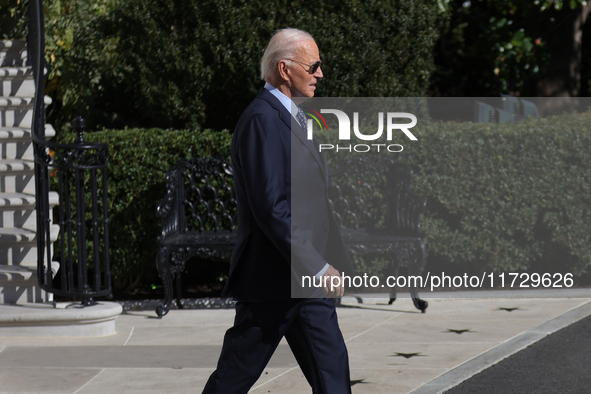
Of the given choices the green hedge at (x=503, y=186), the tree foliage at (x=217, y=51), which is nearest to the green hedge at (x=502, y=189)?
the green hedge at (x=503, y=186)

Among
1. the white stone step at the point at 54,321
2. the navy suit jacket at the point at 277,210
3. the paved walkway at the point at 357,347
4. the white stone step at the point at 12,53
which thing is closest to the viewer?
the navy suit jacket at the point at 277,210

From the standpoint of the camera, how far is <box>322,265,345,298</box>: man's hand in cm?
305

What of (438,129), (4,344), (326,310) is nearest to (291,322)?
(326,310)

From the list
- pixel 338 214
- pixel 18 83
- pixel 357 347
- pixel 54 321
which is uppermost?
pixel 18 83

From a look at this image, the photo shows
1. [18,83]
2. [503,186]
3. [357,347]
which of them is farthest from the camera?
[503,186]

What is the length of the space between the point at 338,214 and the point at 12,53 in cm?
337

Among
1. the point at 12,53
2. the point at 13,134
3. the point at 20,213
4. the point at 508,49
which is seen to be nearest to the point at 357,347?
the point at 20,213

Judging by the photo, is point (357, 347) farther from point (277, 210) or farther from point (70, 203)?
point (277, 210)

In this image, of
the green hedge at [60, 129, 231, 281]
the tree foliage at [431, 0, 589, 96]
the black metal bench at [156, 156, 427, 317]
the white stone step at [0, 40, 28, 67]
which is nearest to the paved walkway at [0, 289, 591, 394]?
the black metal bench at [156, 156, 427, 317]

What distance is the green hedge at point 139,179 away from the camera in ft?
23.1

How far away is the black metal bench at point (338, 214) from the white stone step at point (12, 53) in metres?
1.92

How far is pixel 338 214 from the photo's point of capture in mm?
7266

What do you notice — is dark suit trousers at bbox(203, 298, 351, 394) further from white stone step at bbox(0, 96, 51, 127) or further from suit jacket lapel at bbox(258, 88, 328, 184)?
white stone step at bbox(0, 96, 51, 127)

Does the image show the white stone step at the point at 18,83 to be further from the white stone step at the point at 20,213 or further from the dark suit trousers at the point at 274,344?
the dark suit trousers at the point at 274,344
